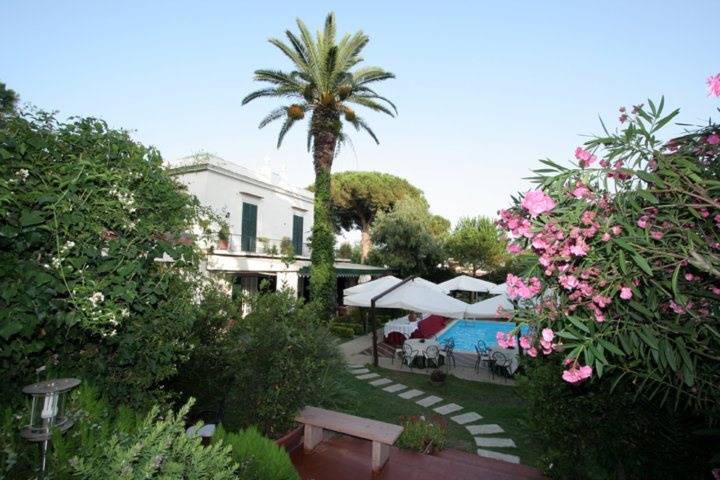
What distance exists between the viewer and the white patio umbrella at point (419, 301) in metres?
12.3

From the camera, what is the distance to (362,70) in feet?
57.1

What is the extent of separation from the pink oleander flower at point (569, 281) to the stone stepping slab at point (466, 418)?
22.6 feet

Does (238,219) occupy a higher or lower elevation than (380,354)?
higher

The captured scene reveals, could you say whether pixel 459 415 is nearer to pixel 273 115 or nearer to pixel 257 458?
pixel 257 458

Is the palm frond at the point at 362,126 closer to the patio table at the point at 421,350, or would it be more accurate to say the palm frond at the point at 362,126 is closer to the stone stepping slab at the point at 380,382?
the patio table at the point at 421,350

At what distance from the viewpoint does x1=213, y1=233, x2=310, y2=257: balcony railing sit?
18.6 m

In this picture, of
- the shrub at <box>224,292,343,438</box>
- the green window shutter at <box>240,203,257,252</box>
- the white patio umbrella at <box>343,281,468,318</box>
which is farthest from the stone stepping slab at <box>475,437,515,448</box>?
the green window shutter at <box>240,203,257,252</box>

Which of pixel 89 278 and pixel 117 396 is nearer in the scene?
pixel 89 278

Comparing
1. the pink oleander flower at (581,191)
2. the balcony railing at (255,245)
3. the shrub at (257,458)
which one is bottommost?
the shrub at (257,458)

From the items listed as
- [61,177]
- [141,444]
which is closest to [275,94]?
[61,177]

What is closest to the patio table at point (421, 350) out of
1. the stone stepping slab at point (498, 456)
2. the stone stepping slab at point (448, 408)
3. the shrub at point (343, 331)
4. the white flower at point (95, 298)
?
the stone stepping slab at point (448, 408)

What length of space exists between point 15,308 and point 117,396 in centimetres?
122

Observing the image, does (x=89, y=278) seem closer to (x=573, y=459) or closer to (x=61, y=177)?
(x=61, y=177)

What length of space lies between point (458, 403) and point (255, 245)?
47.5 ft
